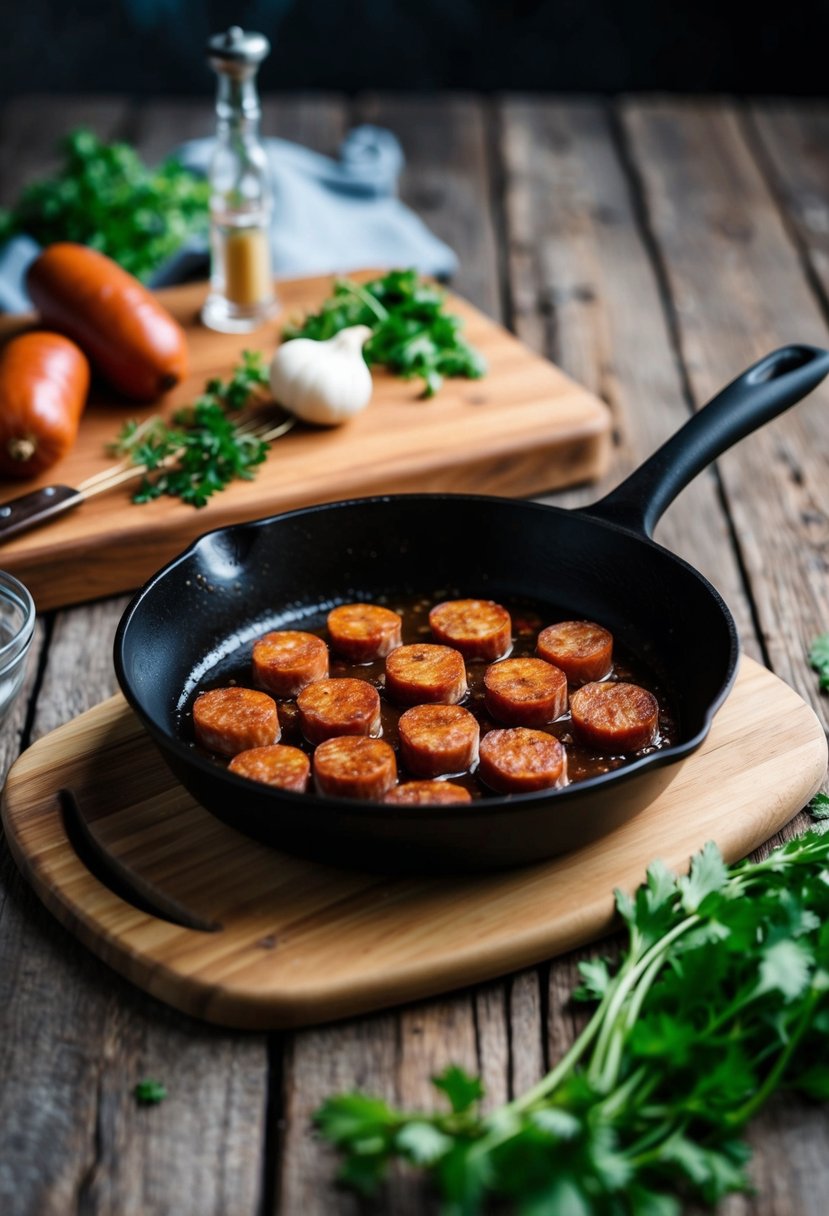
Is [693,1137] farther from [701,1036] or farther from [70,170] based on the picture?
[70,170]

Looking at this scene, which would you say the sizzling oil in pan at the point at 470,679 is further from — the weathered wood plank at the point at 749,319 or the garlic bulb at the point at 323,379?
the garlic bulb at the point at 323,379

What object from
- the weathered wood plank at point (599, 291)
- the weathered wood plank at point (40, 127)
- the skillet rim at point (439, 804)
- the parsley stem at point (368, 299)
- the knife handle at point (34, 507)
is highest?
the skillet rim at point (439, 804)

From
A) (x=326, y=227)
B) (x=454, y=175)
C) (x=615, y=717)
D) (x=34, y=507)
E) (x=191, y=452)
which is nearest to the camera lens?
(x=615, y=717)

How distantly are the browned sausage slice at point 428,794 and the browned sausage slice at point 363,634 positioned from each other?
1.24ft

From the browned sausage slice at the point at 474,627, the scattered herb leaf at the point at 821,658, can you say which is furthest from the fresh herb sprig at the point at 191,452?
the scattered herb leaf at the point at 821,658

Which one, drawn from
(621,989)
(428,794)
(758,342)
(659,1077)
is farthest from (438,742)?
(758,342)

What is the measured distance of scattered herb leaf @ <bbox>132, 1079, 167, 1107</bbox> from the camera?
154 centimetres

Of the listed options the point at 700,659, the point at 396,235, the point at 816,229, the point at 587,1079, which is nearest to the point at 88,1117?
the point at 587,1079

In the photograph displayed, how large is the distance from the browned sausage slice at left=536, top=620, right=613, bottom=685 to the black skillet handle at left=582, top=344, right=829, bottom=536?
0.20 metres

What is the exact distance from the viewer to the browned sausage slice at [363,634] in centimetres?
213

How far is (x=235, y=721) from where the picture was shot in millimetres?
1919

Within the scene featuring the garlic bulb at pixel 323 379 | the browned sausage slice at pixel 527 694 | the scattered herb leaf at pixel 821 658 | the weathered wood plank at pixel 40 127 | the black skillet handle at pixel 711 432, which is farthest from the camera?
the weathered wood plank at pixel 40 127

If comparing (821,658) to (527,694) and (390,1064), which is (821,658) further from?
(390,1064)

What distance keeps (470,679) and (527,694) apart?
166 mm
